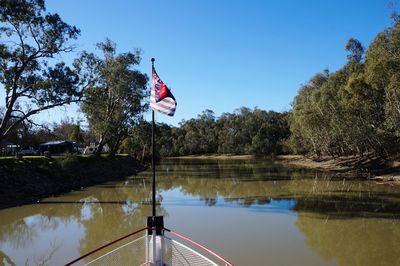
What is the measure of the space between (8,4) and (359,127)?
33.3 metres

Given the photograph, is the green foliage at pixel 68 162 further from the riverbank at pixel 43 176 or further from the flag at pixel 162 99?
the flag at pixel 162 99

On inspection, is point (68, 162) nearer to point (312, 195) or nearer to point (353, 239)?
point (312, 195)

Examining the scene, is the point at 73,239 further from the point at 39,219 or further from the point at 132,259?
the point at 132,259

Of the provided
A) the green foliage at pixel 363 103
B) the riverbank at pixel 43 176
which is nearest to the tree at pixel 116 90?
the riverbank at pixel 43 176

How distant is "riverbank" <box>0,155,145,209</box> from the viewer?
76.7 feet

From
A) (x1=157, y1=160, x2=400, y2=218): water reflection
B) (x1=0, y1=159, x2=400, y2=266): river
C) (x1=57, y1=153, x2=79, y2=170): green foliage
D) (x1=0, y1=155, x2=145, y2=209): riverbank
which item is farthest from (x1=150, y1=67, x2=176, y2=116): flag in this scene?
(x1=57, y1=153, x2=79, y2=170): green foliage

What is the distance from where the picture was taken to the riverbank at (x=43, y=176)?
23.4 meters

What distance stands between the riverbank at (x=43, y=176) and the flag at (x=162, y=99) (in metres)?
15.3

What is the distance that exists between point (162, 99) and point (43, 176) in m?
21.8

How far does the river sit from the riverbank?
5.13ft

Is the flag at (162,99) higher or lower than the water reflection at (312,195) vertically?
higher

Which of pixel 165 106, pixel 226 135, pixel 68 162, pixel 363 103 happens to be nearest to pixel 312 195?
pixel 363 103

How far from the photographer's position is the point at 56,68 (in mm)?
26844

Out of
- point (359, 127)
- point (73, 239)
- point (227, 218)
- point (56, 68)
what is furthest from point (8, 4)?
point (359, 127)
